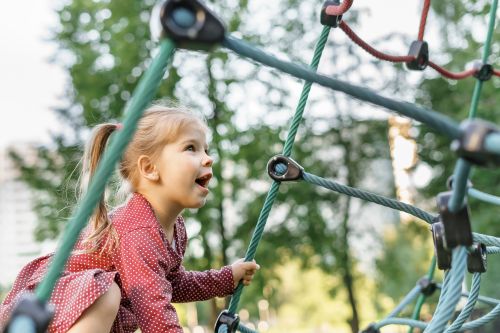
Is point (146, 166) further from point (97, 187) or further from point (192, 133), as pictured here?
point (97, 187)

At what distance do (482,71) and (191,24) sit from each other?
1447 millimetres

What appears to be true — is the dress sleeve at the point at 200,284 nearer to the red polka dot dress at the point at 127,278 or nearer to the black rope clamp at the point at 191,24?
the red polka dot dress at the point at 127,278

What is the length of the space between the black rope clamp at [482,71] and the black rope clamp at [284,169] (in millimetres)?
706

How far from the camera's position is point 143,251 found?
1198 mm

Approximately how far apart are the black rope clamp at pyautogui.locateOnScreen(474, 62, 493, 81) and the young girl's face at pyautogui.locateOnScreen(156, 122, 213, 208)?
95 cm

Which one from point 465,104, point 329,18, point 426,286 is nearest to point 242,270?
point 329,18

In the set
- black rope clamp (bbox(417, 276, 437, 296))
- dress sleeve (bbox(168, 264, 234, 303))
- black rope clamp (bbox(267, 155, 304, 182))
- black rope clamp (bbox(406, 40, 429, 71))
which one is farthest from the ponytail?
black rope clamp (bbox(417, 276, 437, 296))

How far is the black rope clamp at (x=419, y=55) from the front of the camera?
1.73 meters

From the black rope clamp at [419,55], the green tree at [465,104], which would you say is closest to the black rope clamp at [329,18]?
the black rope clamp at [419,55]

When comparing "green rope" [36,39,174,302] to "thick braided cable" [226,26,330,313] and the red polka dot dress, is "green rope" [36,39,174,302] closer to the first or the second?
the red polka dot dress

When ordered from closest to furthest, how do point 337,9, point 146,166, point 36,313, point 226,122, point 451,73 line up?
point 36,313 < point 146,166 < point 337,9 < point 451,73 < point 226,122

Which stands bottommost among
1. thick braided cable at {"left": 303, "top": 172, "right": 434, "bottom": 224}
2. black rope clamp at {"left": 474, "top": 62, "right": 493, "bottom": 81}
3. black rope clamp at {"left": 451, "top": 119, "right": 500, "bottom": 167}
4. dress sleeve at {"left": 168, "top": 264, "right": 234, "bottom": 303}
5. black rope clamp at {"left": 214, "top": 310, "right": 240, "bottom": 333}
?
black rope clamp at {"left": 214, "top": 310, "right": 240, "bottom": 333}

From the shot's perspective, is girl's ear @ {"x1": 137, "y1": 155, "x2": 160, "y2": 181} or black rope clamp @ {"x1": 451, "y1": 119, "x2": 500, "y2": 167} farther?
girl's ear @ {"x1": 137, "y1": 155, "x2": 160, "y2": 181}

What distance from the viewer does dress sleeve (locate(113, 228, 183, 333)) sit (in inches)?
44.6
